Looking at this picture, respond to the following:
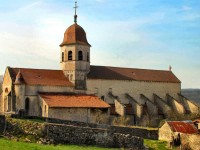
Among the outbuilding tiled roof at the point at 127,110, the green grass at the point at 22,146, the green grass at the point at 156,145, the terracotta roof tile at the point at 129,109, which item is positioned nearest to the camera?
the green grass at the point at 22,146

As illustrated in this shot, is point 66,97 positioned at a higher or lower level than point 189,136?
higher

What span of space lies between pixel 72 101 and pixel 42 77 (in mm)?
6354

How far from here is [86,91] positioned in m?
59.5

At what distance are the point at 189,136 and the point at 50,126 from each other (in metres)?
15.5

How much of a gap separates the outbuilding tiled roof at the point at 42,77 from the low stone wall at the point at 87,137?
88.8 feet

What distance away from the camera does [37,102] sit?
5512 centimetres

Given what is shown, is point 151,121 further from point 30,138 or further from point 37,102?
point 30,138

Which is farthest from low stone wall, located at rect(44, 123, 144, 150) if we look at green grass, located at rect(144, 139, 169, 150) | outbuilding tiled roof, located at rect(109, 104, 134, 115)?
outbuilding tiled roof, located at rect(109, 104, 134, 115)

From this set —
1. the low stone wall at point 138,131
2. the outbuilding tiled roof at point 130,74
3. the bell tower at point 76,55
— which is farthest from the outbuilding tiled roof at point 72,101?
the low stone wall at point 138,131

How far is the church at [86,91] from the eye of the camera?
2135 inches

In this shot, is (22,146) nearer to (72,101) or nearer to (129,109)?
(72,101)

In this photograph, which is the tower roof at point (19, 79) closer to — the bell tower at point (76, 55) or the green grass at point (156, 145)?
the bell tower at point (76, 55)

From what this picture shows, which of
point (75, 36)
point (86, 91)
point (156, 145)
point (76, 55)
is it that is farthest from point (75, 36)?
point (156, 145)

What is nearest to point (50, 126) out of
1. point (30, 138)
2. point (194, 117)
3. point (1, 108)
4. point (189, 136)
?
point (30, 138)
